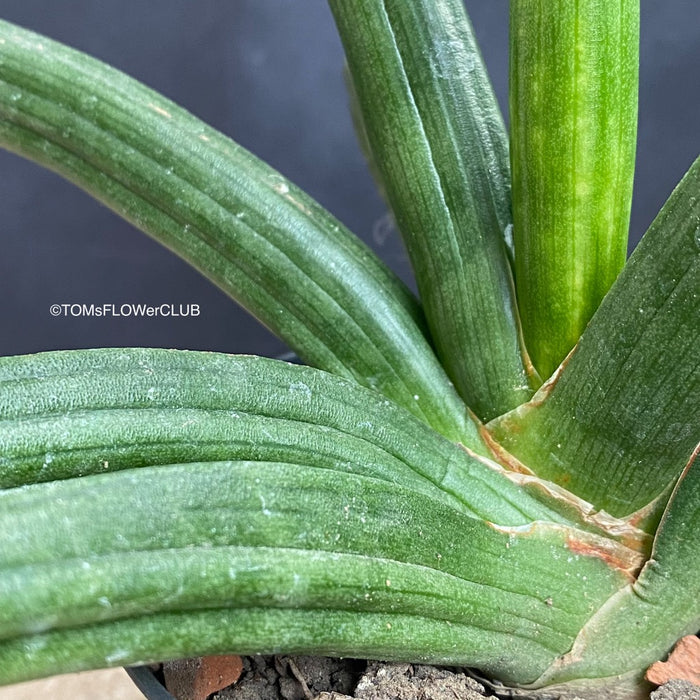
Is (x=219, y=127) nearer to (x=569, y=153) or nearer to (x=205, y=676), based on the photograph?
(x=569, y=153)

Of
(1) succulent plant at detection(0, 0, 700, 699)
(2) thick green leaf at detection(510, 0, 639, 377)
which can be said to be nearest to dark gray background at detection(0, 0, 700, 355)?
(1) succulent plant at detection(0, 0, 700, 699)

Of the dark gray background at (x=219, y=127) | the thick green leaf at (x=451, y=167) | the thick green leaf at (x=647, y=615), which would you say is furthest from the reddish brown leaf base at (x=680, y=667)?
the dark gray background at (x=219, y=127)

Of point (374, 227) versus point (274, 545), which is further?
point (374, 227)

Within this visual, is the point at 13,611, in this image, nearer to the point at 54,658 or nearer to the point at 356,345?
the point at 54,658

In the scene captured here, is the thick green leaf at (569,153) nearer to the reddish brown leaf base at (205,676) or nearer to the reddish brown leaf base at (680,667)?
the reddish brown leaf base at (680,667)

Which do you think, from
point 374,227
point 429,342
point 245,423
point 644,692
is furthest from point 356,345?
point 374,227

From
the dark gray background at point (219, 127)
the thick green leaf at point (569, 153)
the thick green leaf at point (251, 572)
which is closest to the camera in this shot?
the thick green leaf at point (251, 572)
